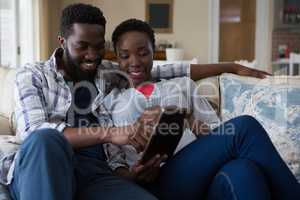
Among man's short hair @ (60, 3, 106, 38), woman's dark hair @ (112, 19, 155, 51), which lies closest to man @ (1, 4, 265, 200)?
man's short hair @ (60, 3, 106, 38)

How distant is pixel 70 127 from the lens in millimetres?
1323

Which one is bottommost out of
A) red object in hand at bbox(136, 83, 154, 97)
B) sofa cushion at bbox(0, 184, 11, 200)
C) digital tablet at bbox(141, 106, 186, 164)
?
sofa cushion at bbox(0, 184, 11, 200)

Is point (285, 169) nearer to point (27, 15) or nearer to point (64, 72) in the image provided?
point (64, 72)

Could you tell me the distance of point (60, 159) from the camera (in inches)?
41.0

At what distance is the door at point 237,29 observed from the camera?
5.88 metres

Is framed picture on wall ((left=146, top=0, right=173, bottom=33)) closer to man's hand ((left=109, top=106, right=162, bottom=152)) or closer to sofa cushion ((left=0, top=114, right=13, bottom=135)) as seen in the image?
sofa cushion ((left=0, top=114, right=13, bottom=135))

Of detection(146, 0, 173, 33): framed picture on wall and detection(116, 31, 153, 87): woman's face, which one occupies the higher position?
detection(146, 0, 173, 33): framed picture on wall

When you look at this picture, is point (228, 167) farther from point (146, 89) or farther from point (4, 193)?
point (4, 193)

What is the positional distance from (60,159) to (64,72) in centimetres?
52

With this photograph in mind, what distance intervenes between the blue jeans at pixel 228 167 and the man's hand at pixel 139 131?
5.9 inches

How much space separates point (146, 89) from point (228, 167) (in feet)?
1.57

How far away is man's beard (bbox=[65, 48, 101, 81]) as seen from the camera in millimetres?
1488

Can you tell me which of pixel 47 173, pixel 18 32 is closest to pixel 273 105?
pixel 47 173

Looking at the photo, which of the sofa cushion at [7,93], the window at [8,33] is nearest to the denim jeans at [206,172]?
the sofa cushion at [7,93]
